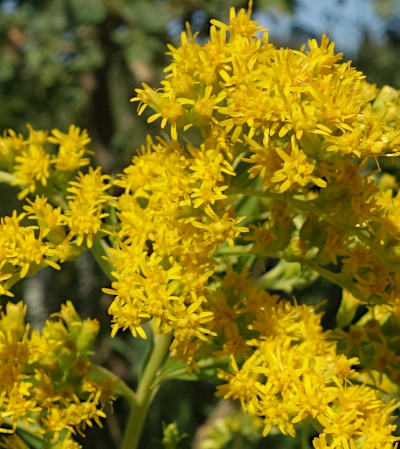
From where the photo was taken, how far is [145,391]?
1.66 m

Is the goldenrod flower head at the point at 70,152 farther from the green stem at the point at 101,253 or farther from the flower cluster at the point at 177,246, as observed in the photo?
the flower cluster at the point at 177,246

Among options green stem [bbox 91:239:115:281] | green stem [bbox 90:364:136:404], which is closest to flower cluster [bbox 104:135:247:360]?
green stem [bbox 91:239:115:281]

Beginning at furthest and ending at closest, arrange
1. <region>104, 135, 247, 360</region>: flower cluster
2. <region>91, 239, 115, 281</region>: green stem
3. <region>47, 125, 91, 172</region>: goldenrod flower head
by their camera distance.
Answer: <region>47, 125, 91, 172</region>: goldenrod flower head → <region>91, 239, 115, 281</region>: green stem → <region>104, 135, 247, 360</region>: flower cluster

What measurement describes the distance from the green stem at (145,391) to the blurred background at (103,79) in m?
1.02

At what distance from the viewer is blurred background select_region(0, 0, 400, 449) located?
10.2ft

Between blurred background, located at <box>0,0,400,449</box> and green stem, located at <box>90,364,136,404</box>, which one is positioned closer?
green stem, located at <box>90,364,136,404</box>

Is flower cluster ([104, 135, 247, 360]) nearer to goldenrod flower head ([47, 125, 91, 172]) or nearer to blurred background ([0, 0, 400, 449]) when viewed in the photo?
goldenrod flower head ([47, 125, 91, 172])

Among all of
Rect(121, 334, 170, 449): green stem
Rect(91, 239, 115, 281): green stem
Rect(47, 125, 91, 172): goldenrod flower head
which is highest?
Rect(47, 125, 91, 172): goldenrod flower head

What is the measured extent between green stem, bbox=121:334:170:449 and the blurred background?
3.35ft

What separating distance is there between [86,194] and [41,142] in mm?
349

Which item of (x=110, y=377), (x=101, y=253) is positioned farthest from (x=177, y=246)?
(x=110, y=377)

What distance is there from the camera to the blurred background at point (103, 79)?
10.2ft

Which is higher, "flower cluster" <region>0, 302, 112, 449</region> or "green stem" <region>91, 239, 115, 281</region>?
"green stem" <region>91, 239, 115, 281</region>

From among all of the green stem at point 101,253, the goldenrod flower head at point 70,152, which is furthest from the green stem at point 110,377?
the goldenrod flower head at point 70,152
